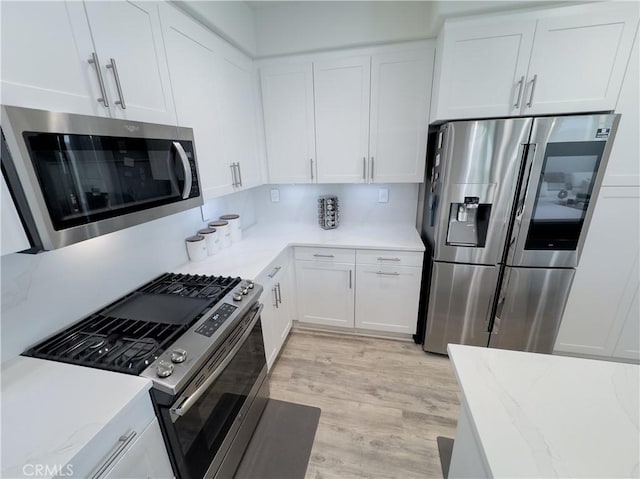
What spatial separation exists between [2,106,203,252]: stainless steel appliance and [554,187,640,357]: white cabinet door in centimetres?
251

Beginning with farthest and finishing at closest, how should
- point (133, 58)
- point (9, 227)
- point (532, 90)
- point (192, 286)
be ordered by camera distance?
point (532, 90)
point (192, 286)
point (133, 58)
point (9, 227)

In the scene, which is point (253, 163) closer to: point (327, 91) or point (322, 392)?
point (327, 91)

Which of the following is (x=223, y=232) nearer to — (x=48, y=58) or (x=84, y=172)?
(x=84, y=172)

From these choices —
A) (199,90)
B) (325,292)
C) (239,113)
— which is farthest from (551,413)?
(239,113)

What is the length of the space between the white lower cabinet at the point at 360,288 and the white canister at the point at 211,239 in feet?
2.14

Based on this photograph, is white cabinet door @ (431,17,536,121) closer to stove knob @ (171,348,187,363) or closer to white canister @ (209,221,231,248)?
white canister @ (209,221,231,248)

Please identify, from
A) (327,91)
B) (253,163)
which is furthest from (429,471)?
(327,91)

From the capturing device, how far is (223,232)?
6.70 ft

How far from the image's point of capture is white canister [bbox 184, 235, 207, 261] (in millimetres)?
1814

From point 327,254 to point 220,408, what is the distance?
1.30 metres

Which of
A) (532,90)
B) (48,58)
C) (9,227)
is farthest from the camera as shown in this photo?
(532,90)

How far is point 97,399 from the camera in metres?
0.78

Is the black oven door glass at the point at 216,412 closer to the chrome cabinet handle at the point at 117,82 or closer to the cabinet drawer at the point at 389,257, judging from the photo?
the cabinet drawer at the point at 389,257

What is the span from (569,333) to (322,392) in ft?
6.20
